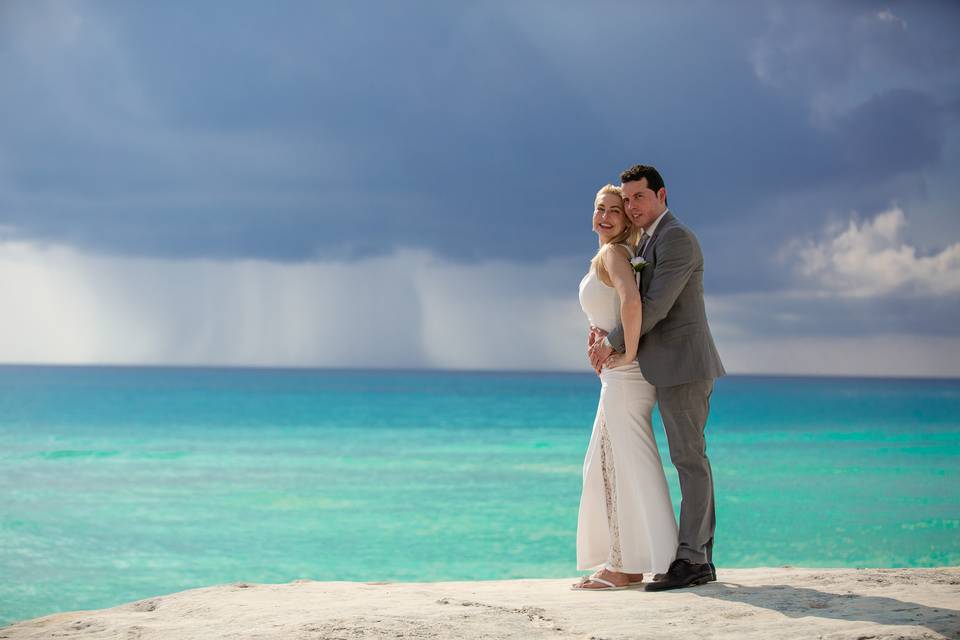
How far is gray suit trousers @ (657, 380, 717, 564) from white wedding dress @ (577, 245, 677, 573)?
106mm

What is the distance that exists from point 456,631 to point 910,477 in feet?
67.1

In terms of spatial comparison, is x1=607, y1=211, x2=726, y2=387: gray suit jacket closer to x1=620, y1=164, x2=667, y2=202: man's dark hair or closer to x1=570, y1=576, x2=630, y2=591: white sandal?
x1=620, y1=164, x2=667, y2=202: man's dark hair

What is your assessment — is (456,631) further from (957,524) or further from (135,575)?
(957,524)

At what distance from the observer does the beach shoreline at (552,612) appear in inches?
162

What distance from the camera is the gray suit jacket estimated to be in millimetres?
5145

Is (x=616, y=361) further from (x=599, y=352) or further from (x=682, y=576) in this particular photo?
(x=682, y=576)

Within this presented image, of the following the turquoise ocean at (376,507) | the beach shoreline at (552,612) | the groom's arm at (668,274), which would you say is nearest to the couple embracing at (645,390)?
the groom's arm at (668,274)

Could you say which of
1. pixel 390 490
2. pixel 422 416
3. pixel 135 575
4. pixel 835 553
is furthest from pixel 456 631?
pixel 422 416

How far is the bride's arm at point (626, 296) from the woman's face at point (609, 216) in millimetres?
163

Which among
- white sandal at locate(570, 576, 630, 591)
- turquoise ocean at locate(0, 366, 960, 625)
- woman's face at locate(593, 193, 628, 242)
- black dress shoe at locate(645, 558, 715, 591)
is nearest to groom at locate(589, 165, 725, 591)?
black dress shoe at locate(645, 558, 715, 591)

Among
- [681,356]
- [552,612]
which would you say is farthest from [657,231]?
[552,612]

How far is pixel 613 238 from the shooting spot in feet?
17.8

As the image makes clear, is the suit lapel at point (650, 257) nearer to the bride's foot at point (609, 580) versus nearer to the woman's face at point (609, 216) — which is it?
the woman's face at point (609, 216)

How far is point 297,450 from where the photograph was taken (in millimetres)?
28047
